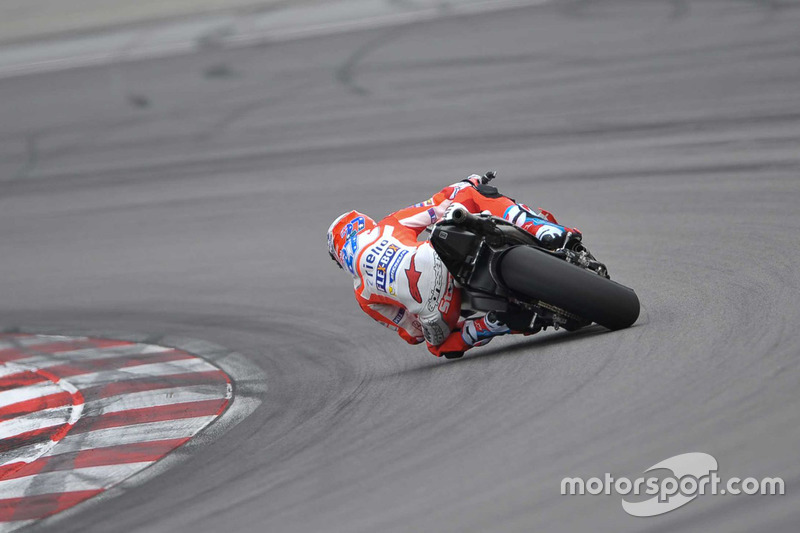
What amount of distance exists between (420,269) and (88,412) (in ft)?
8.22

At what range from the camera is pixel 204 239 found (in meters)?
11.3

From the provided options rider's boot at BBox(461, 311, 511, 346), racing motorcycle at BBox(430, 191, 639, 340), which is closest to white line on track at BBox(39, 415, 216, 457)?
rider's boot at BBox(461, 311, 511, 346)

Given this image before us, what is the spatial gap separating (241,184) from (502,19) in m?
5.15

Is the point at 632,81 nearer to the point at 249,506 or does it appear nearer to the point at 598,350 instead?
the point at 598,350

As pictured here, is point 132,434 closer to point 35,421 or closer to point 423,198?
point 35,421

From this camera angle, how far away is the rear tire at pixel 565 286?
5469 millimetres

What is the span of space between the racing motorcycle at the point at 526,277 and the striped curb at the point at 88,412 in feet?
5.48

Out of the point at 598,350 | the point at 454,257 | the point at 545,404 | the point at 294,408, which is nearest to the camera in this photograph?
the point at 545,404

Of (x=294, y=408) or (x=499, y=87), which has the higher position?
(x=499, y=87)

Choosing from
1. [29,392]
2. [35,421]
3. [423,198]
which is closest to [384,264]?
[35,421]

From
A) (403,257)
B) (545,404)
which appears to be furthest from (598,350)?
(403,257)

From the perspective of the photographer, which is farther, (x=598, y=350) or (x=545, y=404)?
(x=598, y=350)

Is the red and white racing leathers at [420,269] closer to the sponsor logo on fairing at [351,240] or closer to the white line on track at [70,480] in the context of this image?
the sponsor logo on fairing at [351,240]

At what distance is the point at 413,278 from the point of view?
6043mm
